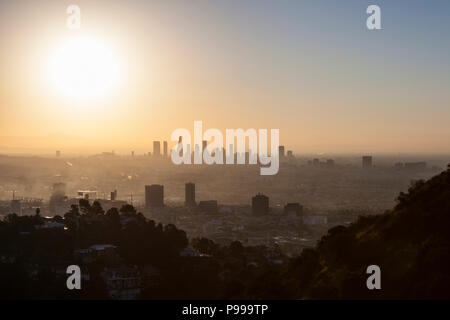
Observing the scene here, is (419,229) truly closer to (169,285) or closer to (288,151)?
(169,285)

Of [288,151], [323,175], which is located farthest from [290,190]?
[288,151]

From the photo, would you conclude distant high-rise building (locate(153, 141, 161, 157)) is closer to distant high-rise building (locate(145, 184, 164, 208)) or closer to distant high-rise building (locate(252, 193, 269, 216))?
distant high-rise building (locate(145, 184, 164, 208))

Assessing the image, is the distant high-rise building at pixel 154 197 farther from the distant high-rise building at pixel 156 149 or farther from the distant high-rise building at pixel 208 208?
the distant high-rise building at pixel 156 149

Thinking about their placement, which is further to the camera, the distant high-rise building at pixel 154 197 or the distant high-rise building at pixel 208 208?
the distant high-rise building at pixel 154 197

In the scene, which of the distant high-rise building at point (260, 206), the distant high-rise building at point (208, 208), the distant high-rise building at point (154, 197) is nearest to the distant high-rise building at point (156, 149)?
the distant high-rise building at point (154, 197)

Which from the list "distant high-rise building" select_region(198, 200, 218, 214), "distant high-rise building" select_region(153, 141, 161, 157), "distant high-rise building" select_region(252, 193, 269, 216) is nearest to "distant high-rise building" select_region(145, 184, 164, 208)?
"distant high-rise building" select_region(198, 200, 218, 214)

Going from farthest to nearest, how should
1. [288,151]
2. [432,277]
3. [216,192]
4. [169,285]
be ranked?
[288,151] → [216,192] → [169,285] → [432,277]

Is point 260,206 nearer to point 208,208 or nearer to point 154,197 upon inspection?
point 208,208

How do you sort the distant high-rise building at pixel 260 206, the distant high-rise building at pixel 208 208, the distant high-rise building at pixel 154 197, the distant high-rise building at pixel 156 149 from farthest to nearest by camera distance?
1. the distant high-rise building at pixel 156 149
2. the distant high-rise building at pixel 154 197
3. the distant high-rise building at pixel 260 206
4. the distant high-rise building at pixel 208 208

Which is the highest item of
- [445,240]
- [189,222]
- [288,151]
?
[288,151]

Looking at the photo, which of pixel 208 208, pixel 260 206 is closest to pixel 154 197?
pixel 208 208

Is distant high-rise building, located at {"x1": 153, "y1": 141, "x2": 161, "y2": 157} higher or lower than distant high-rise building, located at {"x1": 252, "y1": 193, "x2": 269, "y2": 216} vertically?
higher
